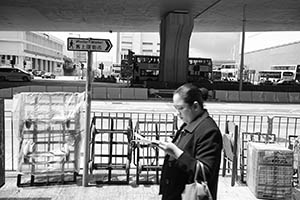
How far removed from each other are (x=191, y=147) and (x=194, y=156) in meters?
0.07

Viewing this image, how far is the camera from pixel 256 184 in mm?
5031

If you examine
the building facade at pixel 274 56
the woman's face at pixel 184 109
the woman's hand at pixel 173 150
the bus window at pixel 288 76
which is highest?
the building facade at pixel 274 56

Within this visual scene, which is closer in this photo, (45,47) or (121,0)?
(121,0)

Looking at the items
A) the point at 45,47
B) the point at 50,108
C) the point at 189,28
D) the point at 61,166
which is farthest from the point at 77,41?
the point at 45,47

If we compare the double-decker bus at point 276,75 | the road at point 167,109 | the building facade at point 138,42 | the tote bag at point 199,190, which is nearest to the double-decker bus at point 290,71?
the double-decker bus at point 276,75

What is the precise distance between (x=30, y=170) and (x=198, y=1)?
63.9 feet

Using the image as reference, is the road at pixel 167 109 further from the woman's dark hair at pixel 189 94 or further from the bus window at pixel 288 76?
the bus window at pixel 288 76

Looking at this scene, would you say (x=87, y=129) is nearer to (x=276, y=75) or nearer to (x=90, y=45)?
(x=90, y=45)

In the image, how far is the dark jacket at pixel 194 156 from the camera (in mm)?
2355

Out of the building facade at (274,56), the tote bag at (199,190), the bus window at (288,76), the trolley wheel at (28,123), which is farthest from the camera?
the building facade at (274,56)

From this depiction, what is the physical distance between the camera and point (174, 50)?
2666 cm

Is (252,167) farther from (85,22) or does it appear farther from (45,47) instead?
(45,47)

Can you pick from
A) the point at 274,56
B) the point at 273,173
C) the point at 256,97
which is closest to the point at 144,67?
the point at 256,97

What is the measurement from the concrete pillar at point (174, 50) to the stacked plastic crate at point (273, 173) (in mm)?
21712
